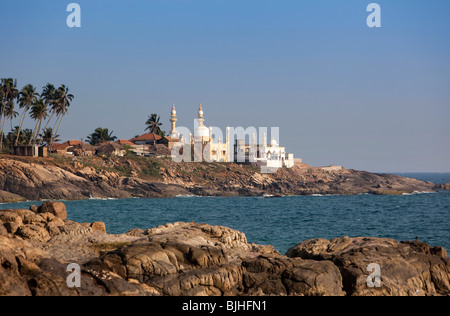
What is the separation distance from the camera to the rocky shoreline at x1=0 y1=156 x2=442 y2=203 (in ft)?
306

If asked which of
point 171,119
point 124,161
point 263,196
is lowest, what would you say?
point 263,196

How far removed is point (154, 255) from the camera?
2138cm

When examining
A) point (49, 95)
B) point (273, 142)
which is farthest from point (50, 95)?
point (273, 142)

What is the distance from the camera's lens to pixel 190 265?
72.6ft

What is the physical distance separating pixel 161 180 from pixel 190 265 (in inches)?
3887

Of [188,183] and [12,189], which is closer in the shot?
[12,189]

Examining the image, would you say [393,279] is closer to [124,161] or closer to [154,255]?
[154,255]

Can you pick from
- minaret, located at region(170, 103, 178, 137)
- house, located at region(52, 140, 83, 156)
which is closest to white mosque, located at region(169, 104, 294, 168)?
minaret, located at region(170, 103, 178, 137)

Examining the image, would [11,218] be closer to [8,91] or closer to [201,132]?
[8,91]

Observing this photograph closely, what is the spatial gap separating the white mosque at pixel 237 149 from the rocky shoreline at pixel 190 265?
120298mm

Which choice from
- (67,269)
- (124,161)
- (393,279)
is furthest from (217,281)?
(124,161)

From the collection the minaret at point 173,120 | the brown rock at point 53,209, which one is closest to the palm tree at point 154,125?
the minaret at point 173,120
